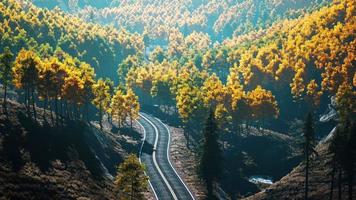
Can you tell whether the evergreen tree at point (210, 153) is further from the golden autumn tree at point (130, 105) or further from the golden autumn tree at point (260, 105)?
the golden autumn tree at point (130, 105)

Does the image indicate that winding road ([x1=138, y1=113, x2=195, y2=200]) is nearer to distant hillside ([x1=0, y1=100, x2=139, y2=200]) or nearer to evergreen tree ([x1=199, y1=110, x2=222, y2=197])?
evergreen tree ([x1=199, y1=110, x2=222, y2=197])

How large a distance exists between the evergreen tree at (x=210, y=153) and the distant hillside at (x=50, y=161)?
2010 cm

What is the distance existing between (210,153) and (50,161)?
32993mm

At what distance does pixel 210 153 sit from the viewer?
94375mm

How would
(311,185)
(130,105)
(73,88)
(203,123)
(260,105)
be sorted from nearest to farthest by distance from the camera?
(311,185), (73,88), (203,123), (130,105), (260,105)

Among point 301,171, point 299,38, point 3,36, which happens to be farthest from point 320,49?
point 3,36

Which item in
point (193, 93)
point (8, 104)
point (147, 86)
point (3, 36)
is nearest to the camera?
point (8, 104)

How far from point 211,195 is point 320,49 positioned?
305 ft

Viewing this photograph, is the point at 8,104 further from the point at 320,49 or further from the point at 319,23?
the point at 319,23

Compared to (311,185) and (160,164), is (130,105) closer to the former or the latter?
(160,164)

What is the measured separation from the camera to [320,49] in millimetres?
167250

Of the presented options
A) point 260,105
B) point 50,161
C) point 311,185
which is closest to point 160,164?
point 50,161

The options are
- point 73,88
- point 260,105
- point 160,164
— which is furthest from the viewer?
point 260,105

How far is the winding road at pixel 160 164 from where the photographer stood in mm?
95650
